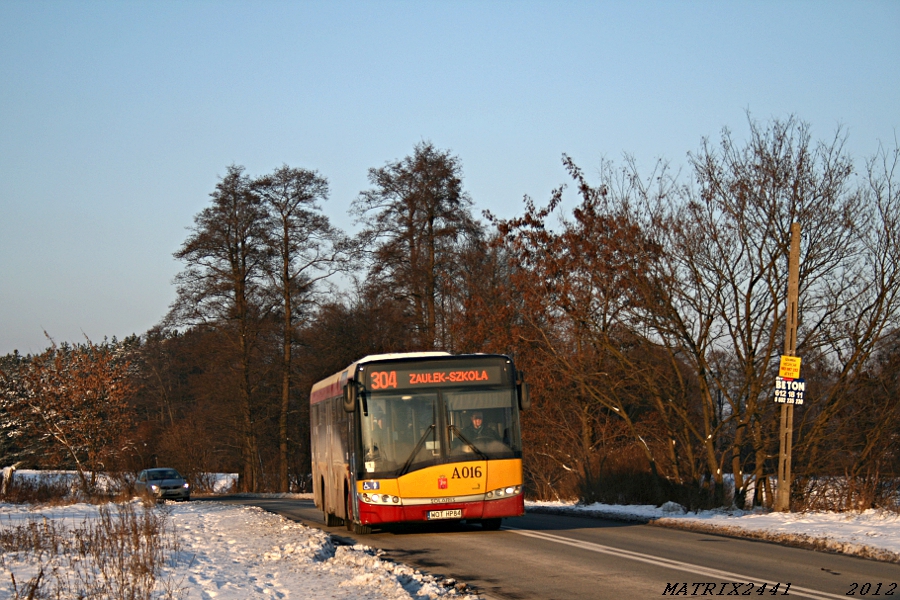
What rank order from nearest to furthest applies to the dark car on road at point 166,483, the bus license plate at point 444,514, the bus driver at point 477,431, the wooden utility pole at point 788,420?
1. the bus license plate at point 444,514
2. the bus driver at point 477,431
3. the wooden utility pole at point 788,420
4. the dark car on road at point 166,483

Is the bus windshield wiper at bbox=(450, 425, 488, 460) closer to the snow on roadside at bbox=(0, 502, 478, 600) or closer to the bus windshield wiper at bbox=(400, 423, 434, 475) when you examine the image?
the bus windshield wiper at bbox=(400, 423, 434, 475)

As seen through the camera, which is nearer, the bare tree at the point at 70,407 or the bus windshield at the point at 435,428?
the bus windshield at the point at 435,428

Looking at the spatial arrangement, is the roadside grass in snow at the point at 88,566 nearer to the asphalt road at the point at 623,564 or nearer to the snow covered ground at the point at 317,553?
the snow covered ground at the point at 317,553

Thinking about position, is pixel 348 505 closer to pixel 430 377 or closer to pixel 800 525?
pixel 430 377

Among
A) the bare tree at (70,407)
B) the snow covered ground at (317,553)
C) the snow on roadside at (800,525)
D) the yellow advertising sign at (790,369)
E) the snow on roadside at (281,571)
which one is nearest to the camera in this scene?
the snow on roadside at (281,571)

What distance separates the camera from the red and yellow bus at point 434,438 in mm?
15477

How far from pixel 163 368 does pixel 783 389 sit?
68.2m

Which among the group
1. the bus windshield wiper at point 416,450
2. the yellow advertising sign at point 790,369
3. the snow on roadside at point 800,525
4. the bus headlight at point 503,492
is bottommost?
the snow on roadside at point 800,525

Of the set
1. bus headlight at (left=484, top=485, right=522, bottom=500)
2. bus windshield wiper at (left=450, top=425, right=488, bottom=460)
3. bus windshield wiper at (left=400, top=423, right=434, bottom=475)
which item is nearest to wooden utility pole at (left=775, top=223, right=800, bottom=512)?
bus headlight at (left=484, top=485, right=522, bottom=500)

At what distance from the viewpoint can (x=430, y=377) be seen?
1598 centimetres

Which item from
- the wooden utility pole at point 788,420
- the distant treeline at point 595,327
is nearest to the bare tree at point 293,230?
the distant treeline at point 595,327

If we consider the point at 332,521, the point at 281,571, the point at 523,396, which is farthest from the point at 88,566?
the point at 332,521

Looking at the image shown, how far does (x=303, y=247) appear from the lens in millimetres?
45375

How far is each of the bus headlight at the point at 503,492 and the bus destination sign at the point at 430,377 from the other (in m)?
1.80
